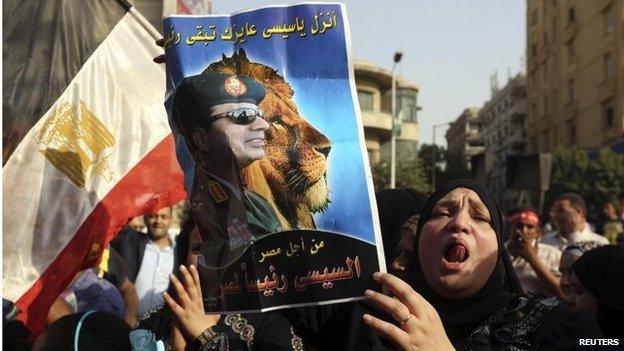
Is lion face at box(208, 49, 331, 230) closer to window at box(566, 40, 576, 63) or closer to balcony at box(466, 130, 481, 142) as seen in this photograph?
window at box(566, 40, 576, 63)

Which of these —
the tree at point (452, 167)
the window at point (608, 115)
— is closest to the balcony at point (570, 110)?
the window at point (608, 115)

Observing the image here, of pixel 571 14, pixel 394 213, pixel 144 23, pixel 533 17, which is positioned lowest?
pixel 394 213

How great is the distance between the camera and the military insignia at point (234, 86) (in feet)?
6.50

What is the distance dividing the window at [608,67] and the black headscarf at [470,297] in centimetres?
3546

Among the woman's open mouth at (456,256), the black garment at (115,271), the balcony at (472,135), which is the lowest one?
the black garment at (115,271)

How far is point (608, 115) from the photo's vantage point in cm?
3581

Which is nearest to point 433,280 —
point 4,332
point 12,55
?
point 4,332

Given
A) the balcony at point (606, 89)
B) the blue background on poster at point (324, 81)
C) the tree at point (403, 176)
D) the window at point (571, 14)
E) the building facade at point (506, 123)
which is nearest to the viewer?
the blue background on poster at point (324, 81)

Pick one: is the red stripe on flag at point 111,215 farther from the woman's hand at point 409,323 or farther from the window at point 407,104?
the window at point 407,104

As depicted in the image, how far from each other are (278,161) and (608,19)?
3749cm

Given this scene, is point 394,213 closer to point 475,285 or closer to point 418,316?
point 475,285

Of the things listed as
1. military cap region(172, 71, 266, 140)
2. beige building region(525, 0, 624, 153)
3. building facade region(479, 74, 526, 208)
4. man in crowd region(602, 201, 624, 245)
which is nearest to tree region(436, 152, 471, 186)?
building facade region(479, 74, 526, 208)

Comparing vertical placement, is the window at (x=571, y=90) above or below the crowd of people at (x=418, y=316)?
above

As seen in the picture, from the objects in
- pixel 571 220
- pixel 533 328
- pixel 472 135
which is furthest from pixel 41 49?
Answer: pixel 472 135
